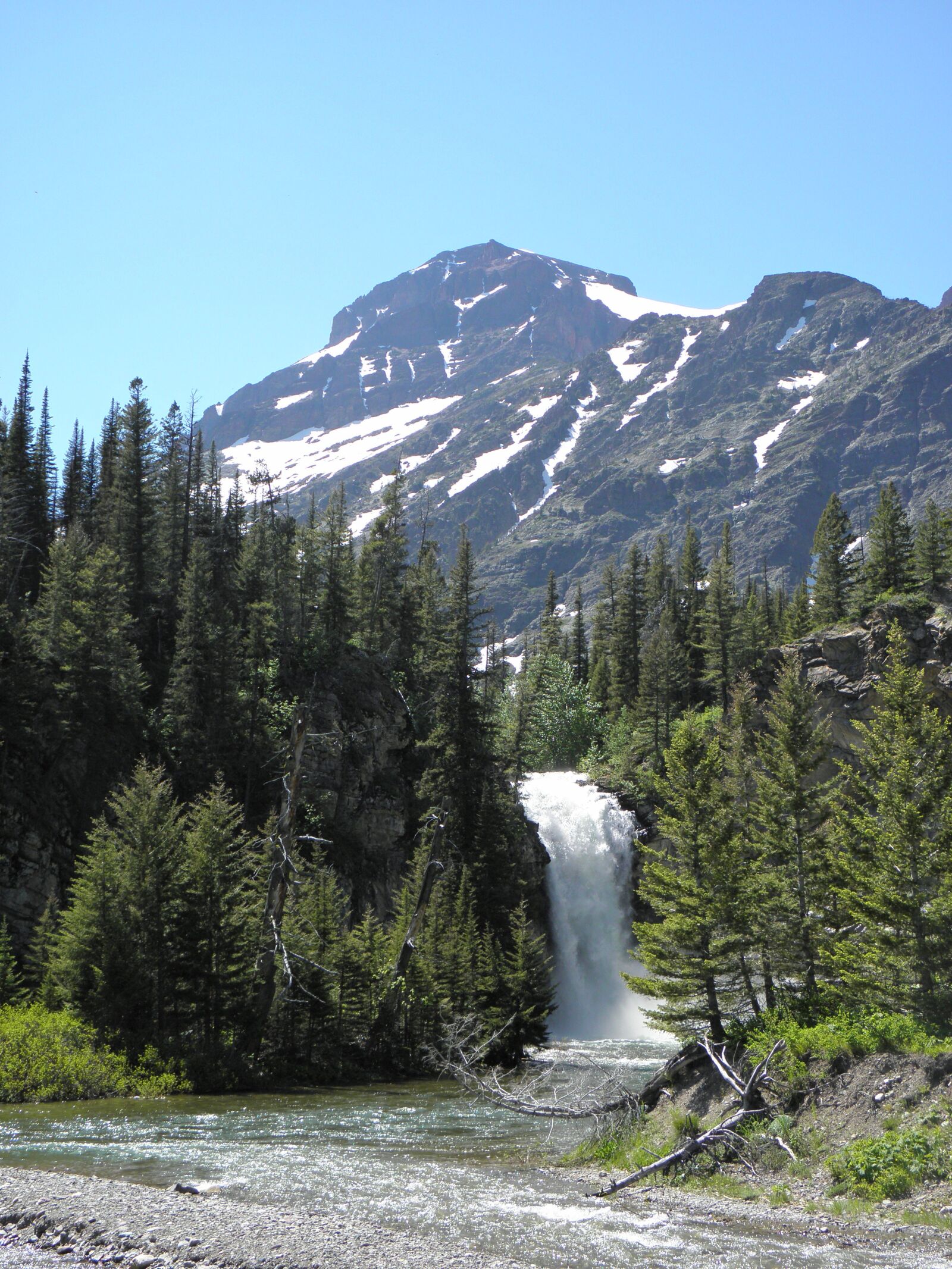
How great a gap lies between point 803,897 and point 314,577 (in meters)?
53.4

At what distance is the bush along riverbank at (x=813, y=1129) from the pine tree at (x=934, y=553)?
2209 inches

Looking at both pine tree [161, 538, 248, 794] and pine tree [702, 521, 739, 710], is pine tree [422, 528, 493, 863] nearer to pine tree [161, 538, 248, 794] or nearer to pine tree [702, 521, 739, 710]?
pine tree [161, 538, 248, 794]

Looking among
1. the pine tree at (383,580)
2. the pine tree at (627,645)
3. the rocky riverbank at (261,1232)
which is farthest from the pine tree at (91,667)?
the pine tree at (627,645)

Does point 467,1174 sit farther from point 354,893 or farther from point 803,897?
point 354,893

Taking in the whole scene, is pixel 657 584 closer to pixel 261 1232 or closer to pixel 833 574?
pixel 833 574

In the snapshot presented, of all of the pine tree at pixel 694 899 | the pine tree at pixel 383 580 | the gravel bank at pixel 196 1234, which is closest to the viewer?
the gravel bank at pixel 196 1234

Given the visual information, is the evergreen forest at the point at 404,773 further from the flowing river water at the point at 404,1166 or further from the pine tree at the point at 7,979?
the flowing river water at the point at 404,1166

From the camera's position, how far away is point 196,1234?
1146 cm

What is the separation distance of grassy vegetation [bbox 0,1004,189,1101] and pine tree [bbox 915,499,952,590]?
60.0 meters

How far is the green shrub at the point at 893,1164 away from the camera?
43.7 feet

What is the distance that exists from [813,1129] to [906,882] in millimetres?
8912

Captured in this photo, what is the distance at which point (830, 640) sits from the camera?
65.2 metres

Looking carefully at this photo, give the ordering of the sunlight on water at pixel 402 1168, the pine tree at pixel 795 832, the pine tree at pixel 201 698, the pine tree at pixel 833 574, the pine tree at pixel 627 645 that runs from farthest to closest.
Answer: the pine tree at pixel 627 645 → the pine tree at pixel 833 574 → the pine tree at pixel 201 698 → the pine tree at pixel 795 832 → the sunlight on water at pixel 402 1168

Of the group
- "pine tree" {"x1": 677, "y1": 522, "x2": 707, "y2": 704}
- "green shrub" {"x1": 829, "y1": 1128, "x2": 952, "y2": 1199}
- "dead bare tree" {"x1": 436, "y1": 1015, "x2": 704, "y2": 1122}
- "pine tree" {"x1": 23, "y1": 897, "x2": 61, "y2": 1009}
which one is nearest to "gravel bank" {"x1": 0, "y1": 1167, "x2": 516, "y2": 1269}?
"green shrub" {"x1": 829, "y1": 1128, "x2": 952, "y2": 1199}
